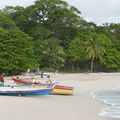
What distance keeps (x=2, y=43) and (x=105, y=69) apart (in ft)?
98.5

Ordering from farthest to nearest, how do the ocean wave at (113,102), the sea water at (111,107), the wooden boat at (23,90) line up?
the wooden boat at (23,90)
the ocean wave at (113,102)
the sea water at (111,107)

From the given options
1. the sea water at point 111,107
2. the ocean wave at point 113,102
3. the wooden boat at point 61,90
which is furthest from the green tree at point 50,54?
the ocean wave at point 113,102

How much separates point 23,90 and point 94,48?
168ft

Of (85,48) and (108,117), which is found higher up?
(85,48)

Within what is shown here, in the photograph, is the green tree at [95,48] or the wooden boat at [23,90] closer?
the wooden boat at [23,90]

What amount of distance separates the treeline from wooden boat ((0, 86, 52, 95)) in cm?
4327

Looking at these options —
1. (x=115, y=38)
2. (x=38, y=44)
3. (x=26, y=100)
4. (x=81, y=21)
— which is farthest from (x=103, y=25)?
(x=26, y=100)

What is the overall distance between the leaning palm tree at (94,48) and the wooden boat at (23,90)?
1970 inches

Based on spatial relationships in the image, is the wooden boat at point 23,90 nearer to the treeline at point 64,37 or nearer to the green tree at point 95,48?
the treeline at point 64,37

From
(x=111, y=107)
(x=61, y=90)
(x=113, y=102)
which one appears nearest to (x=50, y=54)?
(x=61, y=90)

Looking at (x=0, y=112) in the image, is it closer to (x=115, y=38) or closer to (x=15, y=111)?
(x=15, y=111)

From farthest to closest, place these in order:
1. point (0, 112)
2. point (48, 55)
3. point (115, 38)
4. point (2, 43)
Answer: point (115, 38), point (48, 55), point (2, 43), point (0, 112)

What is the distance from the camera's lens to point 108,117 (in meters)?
21.9

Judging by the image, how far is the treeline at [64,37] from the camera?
254 ft
